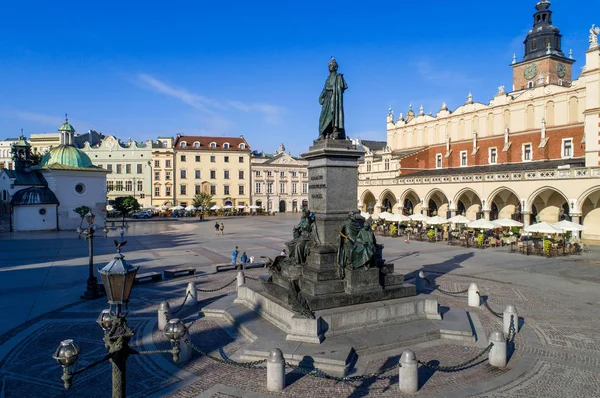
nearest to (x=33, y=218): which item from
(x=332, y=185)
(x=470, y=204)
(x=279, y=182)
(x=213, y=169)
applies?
A: (x=213, y=169)

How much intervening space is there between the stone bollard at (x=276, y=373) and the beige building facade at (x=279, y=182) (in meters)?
65.3

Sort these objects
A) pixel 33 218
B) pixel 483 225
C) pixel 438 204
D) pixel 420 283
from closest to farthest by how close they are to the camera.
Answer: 1. pixel 420 283
2. pixel 483 225
3. pixel 33 218
4. pixel 438 204

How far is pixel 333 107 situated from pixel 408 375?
25.6 ft

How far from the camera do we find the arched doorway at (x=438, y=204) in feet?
142

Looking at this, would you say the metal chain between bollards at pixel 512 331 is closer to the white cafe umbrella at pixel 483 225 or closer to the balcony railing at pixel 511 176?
the white cafe umbrella at pixel 483 225

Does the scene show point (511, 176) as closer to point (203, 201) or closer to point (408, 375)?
point (408, 375)

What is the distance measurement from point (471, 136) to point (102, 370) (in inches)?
1720

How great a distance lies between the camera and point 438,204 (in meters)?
44.4

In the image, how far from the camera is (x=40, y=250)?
26312mm

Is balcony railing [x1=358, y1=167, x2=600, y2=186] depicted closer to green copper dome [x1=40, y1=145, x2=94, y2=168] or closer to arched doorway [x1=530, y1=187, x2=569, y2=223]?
arched doorway [x1=530, y1=187, x2=569, y2=223]

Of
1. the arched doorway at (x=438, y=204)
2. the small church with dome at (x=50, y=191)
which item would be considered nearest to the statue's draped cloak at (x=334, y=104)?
the arched doorway at (x=438, y=204)

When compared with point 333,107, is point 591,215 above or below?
below

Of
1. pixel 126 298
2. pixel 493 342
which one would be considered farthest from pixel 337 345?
pixel 126 298

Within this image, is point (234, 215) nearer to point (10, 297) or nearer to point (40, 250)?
point (40, 250)
